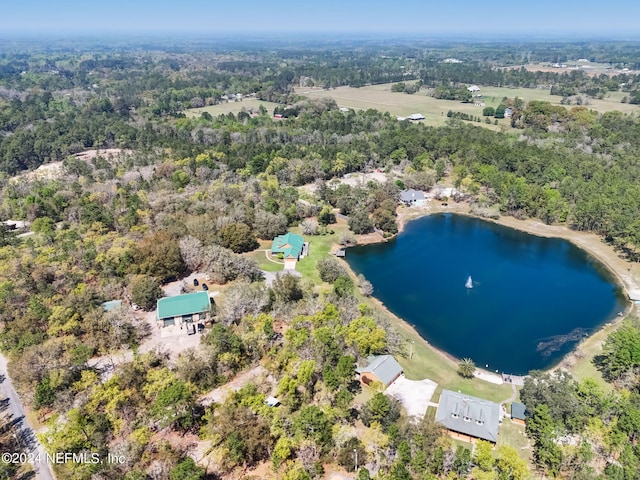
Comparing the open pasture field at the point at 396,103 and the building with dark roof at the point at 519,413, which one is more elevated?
the open pasture field at the point at 396,103

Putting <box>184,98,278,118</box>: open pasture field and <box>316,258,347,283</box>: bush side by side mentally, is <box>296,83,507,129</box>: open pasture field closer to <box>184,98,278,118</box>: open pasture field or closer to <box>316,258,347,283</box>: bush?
<box>184,98,278,118</box>: open pasture field

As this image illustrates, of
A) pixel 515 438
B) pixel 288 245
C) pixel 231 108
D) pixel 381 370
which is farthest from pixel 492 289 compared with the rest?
pixel 231 108

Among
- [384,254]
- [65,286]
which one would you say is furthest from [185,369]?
[384,254]

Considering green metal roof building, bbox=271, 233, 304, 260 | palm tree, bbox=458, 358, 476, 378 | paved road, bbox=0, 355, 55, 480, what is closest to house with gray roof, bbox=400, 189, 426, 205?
green metal roof building, bbox=271, 233, 304, 260

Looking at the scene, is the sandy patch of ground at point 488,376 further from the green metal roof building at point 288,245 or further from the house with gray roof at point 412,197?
the house with gray roof at point 412,197

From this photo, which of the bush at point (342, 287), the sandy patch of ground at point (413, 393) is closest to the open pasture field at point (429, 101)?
the bush at point (342, 287)

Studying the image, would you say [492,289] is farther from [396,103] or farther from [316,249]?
[396,103]

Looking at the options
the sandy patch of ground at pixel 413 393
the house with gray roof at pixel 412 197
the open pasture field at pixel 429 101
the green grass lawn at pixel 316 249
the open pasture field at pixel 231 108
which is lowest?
the sandy patch of ground at pixel 413 393

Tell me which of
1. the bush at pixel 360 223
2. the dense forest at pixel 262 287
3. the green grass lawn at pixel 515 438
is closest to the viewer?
the dense forest at pixel 262 287
